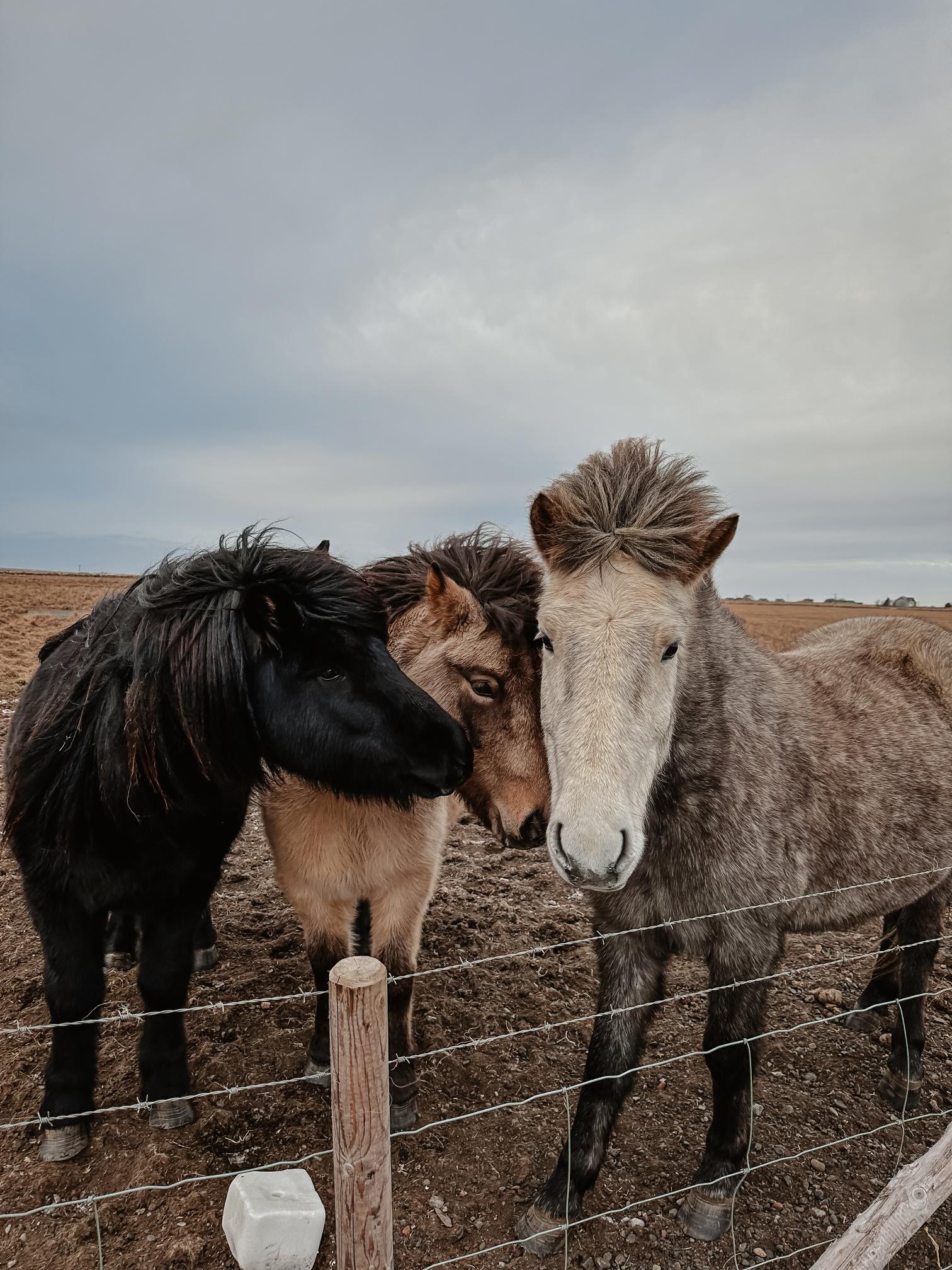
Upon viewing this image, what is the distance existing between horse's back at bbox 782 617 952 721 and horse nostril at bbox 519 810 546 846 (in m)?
1.61

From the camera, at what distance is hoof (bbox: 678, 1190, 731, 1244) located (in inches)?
106

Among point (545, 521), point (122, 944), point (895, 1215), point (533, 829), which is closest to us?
point (895, 1215)

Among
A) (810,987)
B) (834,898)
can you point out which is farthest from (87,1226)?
(810,987)

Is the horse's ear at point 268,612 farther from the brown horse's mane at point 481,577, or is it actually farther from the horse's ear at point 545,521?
the horse's ear at point 545,521

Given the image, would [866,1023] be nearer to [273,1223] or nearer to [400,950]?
[400,950]

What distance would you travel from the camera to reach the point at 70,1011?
2.83 metres

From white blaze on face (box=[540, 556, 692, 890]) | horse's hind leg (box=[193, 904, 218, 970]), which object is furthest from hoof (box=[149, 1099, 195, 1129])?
white blaze on face (box=[540, 556, 692, 890])

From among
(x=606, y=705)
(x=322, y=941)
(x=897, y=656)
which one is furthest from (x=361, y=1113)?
(x=897, y=656)

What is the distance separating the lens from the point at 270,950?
462 cm

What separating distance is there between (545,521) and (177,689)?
1497mm

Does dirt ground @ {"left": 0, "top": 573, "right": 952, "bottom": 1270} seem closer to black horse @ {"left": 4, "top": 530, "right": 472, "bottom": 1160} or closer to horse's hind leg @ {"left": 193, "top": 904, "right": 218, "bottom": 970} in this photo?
horse's hind leg @ {"left": 193, "top": 904, "right": 218, "bottom": 970}

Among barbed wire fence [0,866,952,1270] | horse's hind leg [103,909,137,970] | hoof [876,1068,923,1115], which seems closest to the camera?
barbed wire fence [0,866,952,1270]

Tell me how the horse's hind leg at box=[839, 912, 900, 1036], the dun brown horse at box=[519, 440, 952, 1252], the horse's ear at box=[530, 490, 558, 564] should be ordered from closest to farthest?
the dun brown horse at box=[519, 440, 952, 1252] < the horse's ear at box=[530, 490, 558, 564] < the horse's hind leg at box=[839, 912, 900, 1036]

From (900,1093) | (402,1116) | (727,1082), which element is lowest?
(900,1093)
